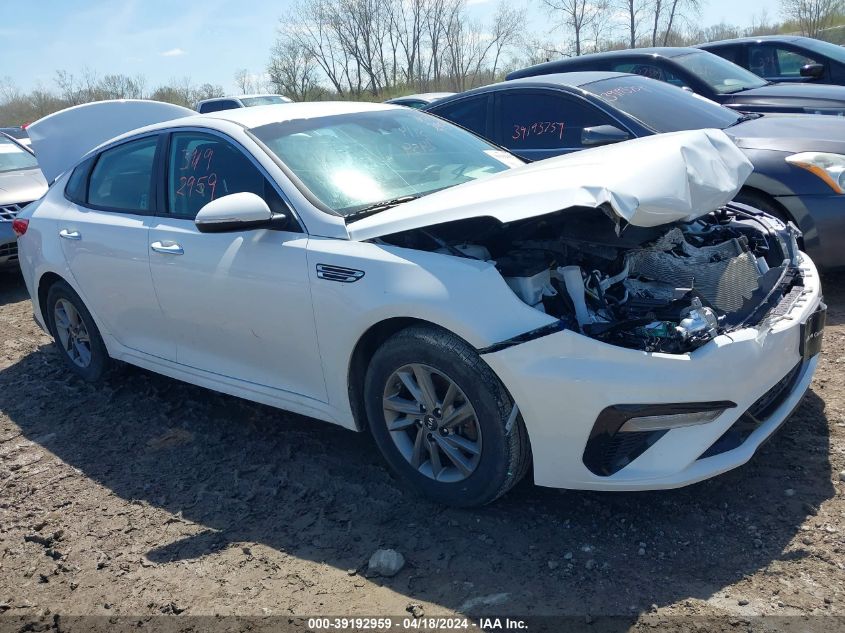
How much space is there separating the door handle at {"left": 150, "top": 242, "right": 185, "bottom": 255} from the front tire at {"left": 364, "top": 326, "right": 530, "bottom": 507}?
134cm

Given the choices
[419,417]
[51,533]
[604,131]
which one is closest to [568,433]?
[419,417]

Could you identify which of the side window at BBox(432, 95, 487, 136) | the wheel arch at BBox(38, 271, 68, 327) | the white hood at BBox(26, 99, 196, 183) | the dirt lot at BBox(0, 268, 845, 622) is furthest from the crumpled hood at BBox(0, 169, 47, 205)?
the dirt lot at BBox(0, 268, 845, 622)

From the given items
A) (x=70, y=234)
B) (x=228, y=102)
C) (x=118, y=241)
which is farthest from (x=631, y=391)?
(x=228, y=102)

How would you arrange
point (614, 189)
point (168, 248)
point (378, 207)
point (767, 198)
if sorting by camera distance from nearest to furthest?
point (614, 189) → point (378, 207) → point (168, 248) → point (767, 198)

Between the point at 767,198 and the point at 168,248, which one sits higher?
the point at 168,248

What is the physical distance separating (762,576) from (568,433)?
0.80 m

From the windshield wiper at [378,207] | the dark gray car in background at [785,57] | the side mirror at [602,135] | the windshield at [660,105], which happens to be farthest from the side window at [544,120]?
the dark gray car in background at [785,57]

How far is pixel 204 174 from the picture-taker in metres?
3.99

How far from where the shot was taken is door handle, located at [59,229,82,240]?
15.0ft

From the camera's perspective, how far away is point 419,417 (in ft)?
10.3

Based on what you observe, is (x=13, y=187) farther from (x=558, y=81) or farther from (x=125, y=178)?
(x=558, y=81)

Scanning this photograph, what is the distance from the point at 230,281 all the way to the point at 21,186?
620 cm

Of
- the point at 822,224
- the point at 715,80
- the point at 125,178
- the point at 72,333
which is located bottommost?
the point at 72,333

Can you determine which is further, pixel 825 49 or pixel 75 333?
pixel 825 49
